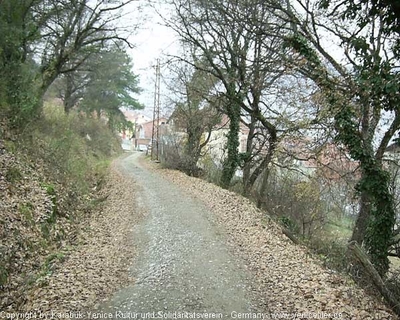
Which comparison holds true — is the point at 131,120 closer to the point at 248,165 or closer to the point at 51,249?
the point at 248,165

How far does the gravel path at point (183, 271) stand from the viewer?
5.43m

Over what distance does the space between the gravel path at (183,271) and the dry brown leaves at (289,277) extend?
0.36 meters

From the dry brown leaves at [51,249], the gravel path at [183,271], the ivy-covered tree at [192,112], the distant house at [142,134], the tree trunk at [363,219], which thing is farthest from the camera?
the distant house at [142,134]

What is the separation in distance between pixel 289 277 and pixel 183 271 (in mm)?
1922

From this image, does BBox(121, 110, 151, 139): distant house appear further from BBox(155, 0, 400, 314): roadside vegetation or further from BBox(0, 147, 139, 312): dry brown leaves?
BBox(0, 147, 139, 312): dry brown leaves

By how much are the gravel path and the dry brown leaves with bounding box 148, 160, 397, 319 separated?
0.36 metres

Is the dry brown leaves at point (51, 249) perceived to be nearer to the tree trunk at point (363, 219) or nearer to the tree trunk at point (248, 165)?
the tree trunk at point (363, 219)

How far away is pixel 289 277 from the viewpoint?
6.33 m

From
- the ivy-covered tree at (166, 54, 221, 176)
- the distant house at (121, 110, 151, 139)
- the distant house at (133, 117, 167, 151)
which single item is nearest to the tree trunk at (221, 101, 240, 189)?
the ivy-covered tree at (166, 54, 221, 176)

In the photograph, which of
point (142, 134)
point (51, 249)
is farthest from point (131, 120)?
point (51, 249)

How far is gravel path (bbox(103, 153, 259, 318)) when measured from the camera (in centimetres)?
543

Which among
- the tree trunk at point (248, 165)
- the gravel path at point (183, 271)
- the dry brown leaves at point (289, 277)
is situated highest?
the tree trunk at point (248, 165)

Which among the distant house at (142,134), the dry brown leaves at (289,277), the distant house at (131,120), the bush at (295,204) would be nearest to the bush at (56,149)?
the dry brown leaves at (289,277)

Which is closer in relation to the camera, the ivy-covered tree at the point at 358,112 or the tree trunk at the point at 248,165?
the ivy-covered tree at the point at 358,112
